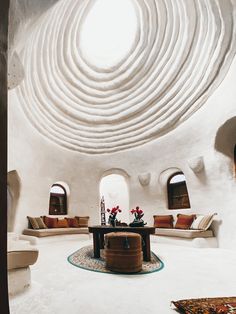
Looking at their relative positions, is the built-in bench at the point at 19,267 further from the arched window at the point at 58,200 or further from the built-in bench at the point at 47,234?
the arched window at the point at 58,200

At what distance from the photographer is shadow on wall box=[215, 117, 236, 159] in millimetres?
6454

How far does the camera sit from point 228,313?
2.05m

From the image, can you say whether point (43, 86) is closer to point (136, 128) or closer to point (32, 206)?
point (136, 128)

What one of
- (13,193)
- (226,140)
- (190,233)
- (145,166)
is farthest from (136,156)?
(13,193)

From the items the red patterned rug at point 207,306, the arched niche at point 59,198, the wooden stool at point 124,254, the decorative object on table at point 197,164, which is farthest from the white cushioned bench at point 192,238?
the arched niche at point 59,198

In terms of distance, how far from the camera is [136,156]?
9.05 meters

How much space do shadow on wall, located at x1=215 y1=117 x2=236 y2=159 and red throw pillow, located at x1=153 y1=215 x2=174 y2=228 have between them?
8.70 feet

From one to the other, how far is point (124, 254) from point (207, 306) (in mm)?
1699

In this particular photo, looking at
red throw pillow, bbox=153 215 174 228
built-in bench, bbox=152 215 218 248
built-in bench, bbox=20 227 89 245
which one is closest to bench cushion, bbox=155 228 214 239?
built-in bench, bbox=152 215 218 248

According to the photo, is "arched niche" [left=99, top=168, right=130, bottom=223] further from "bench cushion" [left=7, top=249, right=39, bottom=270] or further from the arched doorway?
"bench cushion" [left=7, top=249, right=39, bottom=270]

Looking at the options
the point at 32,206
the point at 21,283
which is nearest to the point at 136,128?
the point at 32,206

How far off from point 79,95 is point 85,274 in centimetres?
770

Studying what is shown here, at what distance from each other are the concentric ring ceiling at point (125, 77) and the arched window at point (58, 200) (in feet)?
5.78

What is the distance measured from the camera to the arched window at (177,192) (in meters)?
8.09
